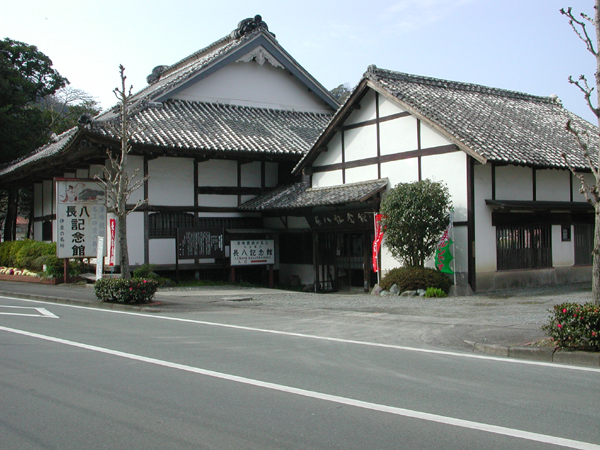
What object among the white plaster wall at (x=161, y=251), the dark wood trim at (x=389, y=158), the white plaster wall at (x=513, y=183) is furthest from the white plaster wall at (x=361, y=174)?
the white plaster wall at (x=161, y=251)

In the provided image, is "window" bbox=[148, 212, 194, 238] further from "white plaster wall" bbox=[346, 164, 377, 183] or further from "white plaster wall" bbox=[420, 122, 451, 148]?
"white plaster wall" bbox=[420, 122, 451, 148]

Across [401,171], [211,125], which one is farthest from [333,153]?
[211,125]

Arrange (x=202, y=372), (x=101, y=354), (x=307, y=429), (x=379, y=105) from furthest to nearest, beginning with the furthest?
1. (x=379, y=105)
2. (x=101, y=354)
3. (x=202, y=372)
4. (x=307, y=429)

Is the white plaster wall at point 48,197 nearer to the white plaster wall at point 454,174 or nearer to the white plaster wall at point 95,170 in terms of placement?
the white plaster wall at point 95,170

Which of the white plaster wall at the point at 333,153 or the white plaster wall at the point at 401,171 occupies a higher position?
the white plaster wall at the point at 333,153

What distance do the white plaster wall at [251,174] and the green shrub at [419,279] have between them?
937cm

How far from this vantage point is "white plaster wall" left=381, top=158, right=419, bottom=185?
1886cm

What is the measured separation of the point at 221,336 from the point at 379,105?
11.8 meters

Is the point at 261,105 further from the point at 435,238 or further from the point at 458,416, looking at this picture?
the point at 458,416

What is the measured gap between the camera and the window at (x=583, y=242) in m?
20.5

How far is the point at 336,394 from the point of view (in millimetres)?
6641

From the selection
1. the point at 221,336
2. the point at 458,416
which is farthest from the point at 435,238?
the point at 458,416

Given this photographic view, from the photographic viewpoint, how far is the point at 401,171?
19.4 metres

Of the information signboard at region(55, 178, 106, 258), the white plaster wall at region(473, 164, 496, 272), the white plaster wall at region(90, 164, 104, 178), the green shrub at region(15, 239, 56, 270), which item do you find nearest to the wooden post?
the information signboard at region(55, 178, 106, 258)
